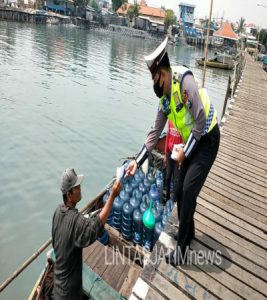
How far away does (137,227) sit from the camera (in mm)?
7930

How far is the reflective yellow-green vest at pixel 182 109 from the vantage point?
3.82m

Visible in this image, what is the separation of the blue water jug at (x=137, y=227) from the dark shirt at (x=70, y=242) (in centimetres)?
337

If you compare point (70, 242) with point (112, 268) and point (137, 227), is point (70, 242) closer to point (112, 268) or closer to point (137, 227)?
point (112, 268)

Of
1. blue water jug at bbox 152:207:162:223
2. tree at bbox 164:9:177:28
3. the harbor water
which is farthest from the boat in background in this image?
tree at bbox 164:9:177:28

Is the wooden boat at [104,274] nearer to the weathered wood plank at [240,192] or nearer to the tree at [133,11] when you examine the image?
the weathered wood plank at [240,192]

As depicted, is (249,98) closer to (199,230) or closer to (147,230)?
(147,230)

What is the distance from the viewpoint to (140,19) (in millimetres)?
124375

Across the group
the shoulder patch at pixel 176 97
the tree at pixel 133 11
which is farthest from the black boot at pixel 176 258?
the tree at pixel 133 11

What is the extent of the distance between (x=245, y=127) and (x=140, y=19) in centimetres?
12383

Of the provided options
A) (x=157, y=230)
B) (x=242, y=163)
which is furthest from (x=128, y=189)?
(x=242, y=163)

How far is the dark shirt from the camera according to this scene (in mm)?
3930

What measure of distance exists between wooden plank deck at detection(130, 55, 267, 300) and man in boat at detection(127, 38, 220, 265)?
20.3 inches

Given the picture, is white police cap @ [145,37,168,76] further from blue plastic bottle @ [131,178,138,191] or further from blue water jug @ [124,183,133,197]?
blue plastic bottle @ [131,178,138,191]

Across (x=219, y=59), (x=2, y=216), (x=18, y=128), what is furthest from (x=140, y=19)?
(x=2, y=216)
